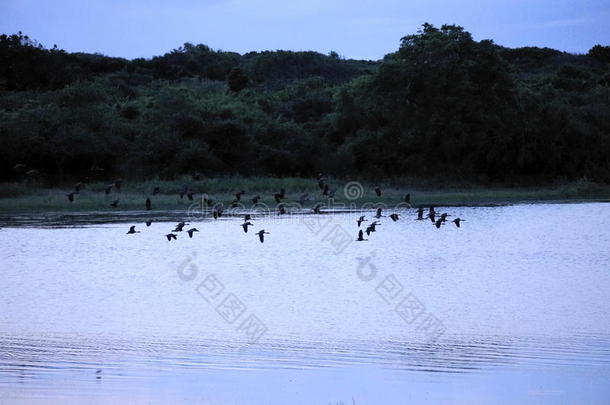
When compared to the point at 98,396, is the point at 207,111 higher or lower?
higher

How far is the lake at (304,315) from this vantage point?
1221 cm

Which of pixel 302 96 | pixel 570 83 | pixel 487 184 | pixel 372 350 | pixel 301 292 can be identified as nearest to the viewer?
pixel 372 350

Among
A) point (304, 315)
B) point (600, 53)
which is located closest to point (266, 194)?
point (304, 315)

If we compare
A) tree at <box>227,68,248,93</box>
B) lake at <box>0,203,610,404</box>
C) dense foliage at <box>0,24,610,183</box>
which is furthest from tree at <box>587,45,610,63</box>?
lake at <box>0,203,610,404</box>

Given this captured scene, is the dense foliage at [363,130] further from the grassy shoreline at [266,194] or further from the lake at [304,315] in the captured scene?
the lake at [304,315]

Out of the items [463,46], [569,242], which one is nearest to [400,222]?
[569,242]

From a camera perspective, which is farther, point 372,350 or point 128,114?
point 128,114

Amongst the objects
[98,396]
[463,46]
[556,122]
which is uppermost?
[463,46]

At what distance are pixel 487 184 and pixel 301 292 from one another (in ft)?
79.9

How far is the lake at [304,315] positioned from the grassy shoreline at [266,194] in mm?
3727

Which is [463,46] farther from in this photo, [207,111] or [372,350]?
[372,350]

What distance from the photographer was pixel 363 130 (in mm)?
44031

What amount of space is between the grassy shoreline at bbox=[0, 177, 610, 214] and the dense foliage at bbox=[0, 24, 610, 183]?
6.20 ft

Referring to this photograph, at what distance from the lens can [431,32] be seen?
44.2 m
